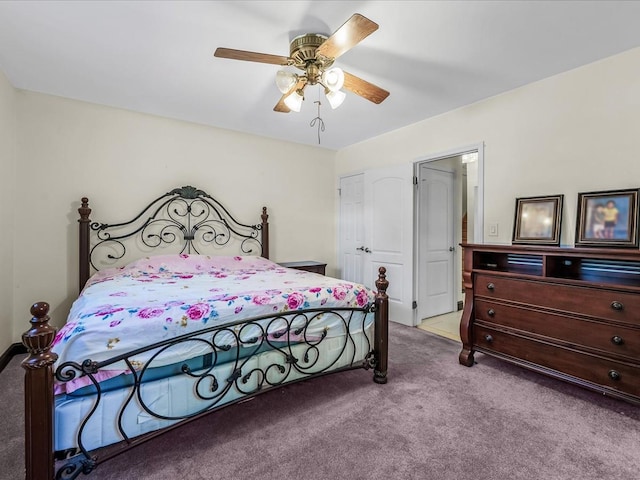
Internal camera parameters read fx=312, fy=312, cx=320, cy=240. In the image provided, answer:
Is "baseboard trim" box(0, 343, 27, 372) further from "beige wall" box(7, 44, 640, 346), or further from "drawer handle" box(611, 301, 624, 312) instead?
"drawer handle" box(611, 301, 624, 312)

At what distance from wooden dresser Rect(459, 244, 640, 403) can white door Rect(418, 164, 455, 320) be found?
1.21 metres

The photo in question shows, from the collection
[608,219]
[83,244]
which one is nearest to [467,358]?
[608,219]

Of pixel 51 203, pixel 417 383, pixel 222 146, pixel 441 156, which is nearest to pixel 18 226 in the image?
pixel 51 203

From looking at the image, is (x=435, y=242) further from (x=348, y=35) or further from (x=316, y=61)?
(x=348, y=35)

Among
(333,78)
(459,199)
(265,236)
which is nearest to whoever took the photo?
(333,78)

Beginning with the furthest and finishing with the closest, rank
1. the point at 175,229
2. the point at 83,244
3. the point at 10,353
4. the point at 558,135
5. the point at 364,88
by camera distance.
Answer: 1. the point at 175,229
2. the point at 83,244
3. the point at 10,353
4. the point at 558,135
5. the point at 364,88

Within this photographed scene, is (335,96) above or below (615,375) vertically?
above

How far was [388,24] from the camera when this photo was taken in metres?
2.00

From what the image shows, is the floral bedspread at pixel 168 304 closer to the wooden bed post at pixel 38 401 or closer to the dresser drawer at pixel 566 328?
the wooden bed post at pixel 38 401

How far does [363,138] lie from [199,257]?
8.98ft

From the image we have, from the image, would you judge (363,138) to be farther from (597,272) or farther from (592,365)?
(592,365)

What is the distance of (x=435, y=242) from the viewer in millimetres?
4180

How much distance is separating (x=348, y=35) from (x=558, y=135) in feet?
6.82

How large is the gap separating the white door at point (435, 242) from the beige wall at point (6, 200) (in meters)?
4.15
